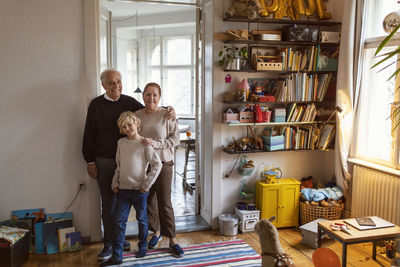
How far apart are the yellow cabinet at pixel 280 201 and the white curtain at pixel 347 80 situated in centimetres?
51

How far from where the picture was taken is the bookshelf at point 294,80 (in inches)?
143

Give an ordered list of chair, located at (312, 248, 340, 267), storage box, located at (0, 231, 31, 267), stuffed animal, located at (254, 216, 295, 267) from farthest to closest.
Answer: storage box, located at (0, 231, 31, 267) < chair, located at (312, 248, 340, 267) < stuffed animal, located at (254, 216, 295, 267)

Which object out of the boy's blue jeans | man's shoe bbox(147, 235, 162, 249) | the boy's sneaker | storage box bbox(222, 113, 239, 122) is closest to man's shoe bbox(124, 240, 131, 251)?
man's shoe bbox(147, 235, 162, 249)

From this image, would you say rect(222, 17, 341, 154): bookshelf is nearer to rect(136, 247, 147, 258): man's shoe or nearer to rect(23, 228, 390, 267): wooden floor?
rect(23, 228, 390, 267): wooden floor

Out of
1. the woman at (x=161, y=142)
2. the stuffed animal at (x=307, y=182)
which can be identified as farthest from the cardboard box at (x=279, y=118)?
the woman at (x=161, y=142)

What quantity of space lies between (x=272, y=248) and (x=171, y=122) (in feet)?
5.00

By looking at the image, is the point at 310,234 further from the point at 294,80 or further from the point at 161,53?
the point at 161,53

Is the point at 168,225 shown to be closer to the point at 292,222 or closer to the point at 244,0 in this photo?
the point at 292,222

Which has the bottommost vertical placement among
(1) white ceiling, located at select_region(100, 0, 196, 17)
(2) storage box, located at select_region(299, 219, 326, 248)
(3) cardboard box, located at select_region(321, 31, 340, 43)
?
(2) storage box, located at select_region(299, 219, 326, 248)

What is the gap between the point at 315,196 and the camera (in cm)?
363

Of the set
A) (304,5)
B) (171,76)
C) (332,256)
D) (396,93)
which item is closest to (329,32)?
(304,5)

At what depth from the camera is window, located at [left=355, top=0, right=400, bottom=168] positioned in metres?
3.30

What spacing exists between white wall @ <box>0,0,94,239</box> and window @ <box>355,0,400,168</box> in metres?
2.77

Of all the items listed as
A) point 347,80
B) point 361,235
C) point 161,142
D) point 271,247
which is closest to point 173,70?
point 347,80
